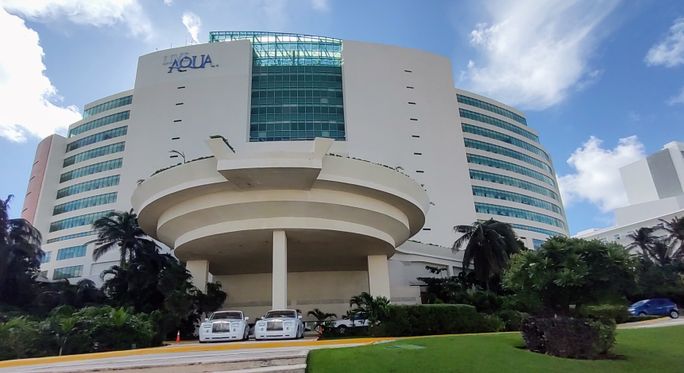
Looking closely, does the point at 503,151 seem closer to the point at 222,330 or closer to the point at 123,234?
the point at 123,234

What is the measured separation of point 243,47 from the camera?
62.9 metres

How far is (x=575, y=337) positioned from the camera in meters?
10.8

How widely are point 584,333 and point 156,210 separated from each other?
22.7 meters

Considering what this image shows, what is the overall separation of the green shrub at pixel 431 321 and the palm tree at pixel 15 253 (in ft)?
102

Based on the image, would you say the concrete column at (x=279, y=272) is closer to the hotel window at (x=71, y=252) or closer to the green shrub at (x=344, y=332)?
the green shrub at (x=344, y=332)

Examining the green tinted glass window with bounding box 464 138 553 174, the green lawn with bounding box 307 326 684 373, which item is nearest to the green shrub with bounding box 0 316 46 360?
the green lawn with bounding box 307 326 684 373

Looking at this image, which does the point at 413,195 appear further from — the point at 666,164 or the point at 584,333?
the point at 666,164

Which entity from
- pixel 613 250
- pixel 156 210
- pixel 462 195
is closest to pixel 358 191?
pixel 156 210

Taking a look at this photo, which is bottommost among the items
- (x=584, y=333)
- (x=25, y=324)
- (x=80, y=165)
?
(x=584, y=333)

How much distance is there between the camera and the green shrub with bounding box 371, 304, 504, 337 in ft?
66.4

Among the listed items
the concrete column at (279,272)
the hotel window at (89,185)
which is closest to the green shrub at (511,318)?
the concrete column at (279,272)

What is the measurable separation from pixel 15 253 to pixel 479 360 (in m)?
39.5

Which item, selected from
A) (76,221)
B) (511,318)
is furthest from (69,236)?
(511,318)

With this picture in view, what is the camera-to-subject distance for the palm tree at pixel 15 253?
33812 mm
